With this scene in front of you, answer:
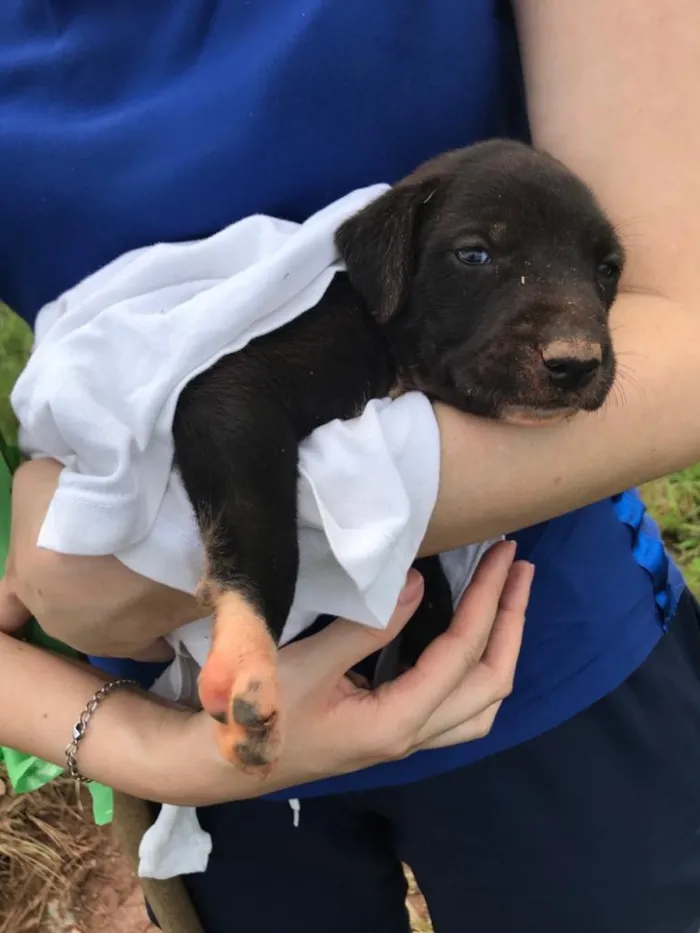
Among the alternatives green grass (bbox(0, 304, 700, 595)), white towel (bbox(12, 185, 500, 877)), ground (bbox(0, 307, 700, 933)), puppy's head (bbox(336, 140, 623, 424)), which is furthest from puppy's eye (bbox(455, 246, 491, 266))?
green grass (bbox(0, 304, 700, 595))

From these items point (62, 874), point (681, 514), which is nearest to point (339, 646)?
point (62, 874)

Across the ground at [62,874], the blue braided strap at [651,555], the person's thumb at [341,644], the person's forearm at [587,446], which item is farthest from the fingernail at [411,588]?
the ground at [62,874]

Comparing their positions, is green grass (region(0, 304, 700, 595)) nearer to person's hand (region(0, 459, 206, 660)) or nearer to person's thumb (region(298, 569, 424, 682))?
person's thumb (region(298, 569, 424, 682))

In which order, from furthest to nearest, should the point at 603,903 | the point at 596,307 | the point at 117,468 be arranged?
the point at 603,903 < the point at 596,307 < the point at 117,468

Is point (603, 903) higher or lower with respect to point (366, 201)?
lower

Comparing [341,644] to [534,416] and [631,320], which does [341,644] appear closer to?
[534,416]

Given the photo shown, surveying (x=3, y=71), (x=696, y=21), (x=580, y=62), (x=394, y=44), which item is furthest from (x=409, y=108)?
(x=3, y=71)

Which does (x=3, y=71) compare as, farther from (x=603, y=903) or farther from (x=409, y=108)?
(x=603, y=903)
